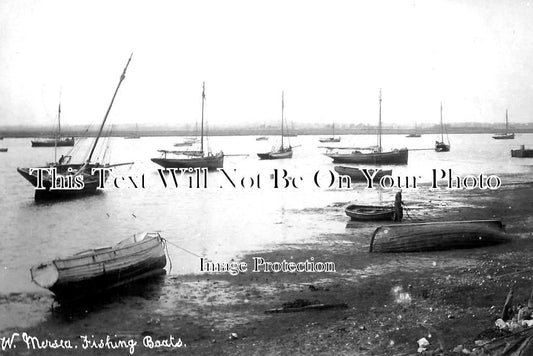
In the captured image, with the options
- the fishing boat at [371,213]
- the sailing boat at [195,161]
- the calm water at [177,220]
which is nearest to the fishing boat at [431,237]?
the calm water at [177,220]

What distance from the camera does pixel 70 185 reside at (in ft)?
107

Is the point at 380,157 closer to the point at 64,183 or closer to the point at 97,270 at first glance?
the point at 64,183

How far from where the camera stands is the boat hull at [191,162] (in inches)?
1937

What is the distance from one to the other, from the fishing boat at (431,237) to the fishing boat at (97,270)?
7.20 meters

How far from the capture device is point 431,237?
52.0ft

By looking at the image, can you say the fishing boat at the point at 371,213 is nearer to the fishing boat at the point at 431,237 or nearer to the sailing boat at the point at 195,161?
the fishing boat at the point at 431,237

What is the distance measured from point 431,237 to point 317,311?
21.3 ft

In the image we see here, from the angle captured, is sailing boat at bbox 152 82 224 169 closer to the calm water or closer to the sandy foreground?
the calm water

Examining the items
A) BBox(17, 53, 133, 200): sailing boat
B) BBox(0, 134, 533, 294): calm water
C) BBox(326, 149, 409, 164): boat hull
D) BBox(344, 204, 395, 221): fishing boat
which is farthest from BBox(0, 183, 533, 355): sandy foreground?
BBox(326, 149, 409, 164): boat hull

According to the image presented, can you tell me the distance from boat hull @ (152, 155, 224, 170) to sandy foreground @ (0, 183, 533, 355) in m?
33.9

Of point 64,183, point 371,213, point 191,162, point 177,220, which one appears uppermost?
point 191,162

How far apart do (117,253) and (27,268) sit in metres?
4.74

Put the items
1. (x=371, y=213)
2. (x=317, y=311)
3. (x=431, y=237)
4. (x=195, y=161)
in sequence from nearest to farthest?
(x=317, y=311) < (x=431, y=237) < (x=371, y=213) < (x=195, y=161)

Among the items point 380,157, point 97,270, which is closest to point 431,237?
point 97,270
